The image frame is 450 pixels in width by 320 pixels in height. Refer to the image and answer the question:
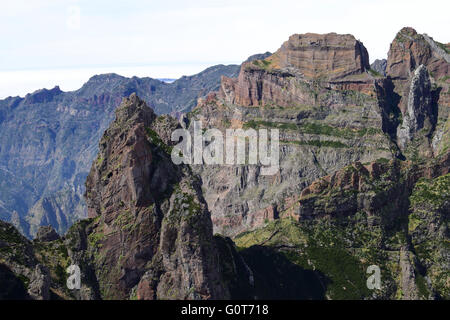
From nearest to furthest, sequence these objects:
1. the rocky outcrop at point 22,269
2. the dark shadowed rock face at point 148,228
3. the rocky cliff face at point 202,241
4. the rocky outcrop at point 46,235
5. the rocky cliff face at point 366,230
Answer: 1. the rocky outcrop at point 22,269
2. the dark shadowed rock face at point 148,228
3. the rocky cliff face at point 202,241
4. the rocky outcrop at point 46,235
5. the rocky cliff face at point 366,230

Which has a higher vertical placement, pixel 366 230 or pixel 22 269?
pixel 22 269

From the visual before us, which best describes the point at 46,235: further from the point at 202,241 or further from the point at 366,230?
the point at 366,230

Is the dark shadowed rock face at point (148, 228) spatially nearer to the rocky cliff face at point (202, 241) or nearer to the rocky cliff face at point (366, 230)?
the rocky cliff face at point (202, 241)

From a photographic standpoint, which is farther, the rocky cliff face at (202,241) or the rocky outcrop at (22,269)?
the rocky cliff face at (202,241)

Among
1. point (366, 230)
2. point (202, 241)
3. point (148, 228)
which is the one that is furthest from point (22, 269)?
point (366, 230)

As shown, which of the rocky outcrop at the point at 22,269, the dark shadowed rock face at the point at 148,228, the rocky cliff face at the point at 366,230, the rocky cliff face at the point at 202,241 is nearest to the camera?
the rocky outcrop at the point at 22,269

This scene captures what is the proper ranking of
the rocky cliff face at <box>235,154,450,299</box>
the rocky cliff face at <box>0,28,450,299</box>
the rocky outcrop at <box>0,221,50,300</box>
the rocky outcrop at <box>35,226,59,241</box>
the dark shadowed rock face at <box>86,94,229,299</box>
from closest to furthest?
the rocky outcrop at <box>0,221,50,300</box>
the dark shadowed rock face at <box>86,94,229,299</box>
the rocky cliff face at <box>0,28,450,299</box>
the rocky outcrop at <box>35,226,59,241</box>
the rocky cliff face at <box>235,154,450,299</box>

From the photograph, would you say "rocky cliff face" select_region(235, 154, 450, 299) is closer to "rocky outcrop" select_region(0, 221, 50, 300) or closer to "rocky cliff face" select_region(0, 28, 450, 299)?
"rocky cliff face" select_region(0, 28, 450, 299)

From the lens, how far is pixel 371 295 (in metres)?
165

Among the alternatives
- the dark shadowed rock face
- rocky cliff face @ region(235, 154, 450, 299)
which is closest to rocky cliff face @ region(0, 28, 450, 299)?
the dark shadowed rock face

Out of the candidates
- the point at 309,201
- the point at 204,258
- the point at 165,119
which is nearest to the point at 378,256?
the point at 309,201

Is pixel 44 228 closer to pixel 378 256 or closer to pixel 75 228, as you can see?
pixel 75 228

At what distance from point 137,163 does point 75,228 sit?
27.5 m

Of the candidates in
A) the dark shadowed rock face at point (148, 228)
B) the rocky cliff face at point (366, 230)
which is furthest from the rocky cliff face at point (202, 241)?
the rocky cliff face at point (366, 230)
